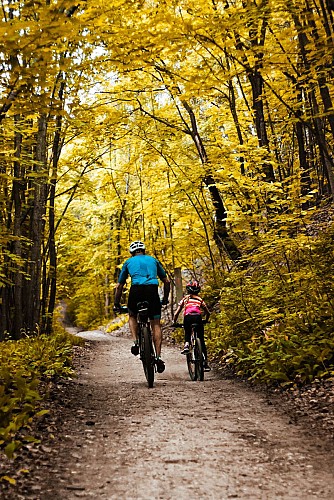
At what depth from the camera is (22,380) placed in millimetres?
4949

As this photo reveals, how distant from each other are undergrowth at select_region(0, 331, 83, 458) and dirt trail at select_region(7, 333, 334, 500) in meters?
0.31

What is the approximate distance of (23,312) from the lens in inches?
433

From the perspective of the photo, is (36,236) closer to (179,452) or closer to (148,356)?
(148,356)

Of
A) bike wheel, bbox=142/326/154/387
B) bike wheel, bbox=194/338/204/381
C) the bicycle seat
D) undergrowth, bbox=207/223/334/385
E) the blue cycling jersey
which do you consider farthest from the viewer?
bike wheel, bbox=194/338/204/381

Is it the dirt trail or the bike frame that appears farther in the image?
the bike frame

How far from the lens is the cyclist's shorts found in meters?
7.00

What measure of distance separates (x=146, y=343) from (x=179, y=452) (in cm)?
308

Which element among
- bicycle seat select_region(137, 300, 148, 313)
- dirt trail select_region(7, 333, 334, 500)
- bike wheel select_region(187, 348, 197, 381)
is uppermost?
bicycle seat select_region(137, 300, 148, 313)

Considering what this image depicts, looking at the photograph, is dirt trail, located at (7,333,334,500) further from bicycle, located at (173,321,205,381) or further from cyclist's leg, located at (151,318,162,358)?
bicycle, located at (173,321,205,381)

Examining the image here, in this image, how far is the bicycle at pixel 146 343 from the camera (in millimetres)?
6770

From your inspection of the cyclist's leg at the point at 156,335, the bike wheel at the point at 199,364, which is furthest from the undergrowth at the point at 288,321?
the cyclist's leg at the point at 156,335

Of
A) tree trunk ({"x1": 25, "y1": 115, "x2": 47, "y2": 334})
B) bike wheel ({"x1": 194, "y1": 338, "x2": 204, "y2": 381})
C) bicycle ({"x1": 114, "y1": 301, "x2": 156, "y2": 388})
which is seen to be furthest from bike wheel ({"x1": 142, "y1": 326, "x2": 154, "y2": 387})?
tree trunk ({"x1": 25, "y1": 115, "x2": 47, "y2": 334})

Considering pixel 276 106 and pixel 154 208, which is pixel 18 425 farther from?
pixel 154 208

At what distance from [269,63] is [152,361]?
183 inches
